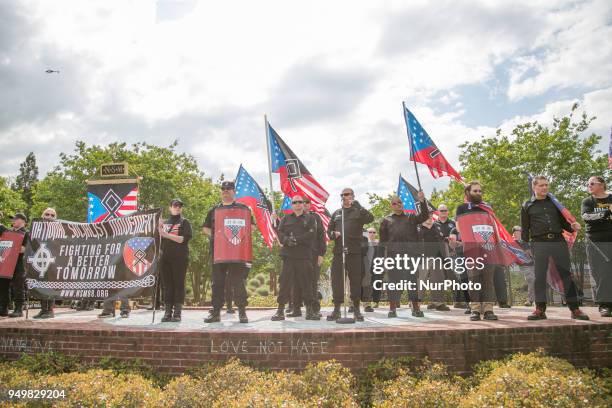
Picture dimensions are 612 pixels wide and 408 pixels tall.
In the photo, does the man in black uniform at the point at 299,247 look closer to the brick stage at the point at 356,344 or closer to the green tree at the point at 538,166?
the brick stage at the point at 356,344

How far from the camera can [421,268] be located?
840 cm

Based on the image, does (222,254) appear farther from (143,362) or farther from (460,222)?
(460,222)

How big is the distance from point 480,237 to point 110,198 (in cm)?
859

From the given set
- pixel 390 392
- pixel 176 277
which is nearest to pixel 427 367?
pixel 390 392

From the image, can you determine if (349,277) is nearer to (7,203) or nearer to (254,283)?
(7,203)

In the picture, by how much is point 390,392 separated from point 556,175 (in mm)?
26621

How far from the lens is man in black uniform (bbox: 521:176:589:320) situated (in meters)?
6.43

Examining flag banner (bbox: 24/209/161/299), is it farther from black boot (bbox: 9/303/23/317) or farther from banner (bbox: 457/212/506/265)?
banner (bbox: 457/212/506/265)

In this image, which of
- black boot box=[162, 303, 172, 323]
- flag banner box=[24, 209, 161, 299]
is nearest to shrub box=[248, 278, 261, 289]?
flag banner box=[24, 209, 161, 299]

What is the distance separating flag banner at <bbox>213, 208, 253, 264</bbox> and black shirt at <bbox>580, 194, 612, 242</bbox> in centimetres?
531

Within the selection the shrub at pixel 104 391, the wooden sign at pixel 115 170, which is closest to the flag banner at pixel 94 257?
the shrub at pixel 104 391

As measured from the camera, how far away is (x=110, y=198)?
10703 mm

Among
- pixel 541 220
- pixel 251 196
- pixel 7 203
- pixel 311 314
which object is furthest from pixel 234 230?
pixel 7 203

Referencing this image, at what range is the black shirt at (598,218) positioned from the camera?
21.5ft
